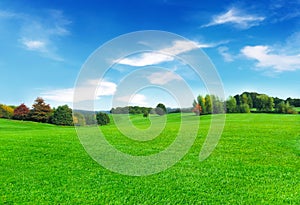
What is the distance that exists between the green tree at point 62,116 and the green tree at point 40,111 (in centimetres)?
96

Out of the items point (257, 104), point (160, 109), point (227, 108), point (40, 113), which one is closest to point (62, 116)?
point (40, 113)

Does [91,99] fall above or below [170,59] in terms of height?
below

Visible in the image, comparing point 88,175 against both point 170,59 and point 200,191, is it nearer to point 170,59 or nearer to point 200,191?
point 200,191

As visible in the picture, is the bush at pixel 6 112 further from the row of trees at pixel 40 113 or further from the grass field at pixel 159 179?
the grass field at pixel 159 179

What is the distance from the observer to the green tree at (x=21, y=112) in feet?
129

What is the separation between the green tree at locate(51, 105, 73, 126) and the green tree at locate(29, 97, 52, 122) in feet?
3.15

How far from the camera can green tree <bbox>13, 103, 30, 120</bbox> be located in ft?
129

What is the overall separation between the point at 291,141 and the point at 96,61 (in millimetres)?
10865

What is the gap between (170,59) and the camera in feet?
28.6

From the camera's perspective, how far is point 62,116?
125 feet

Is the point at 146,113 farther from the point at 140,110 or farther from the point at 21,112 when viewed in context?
the point at 21,112

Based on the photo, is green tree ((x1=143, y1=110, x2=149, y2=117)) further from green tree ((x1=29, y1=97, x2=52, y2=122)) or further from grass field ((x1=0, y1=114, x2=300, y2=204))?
green tree ((x1=29, y1=97, x2=52, y2=122))

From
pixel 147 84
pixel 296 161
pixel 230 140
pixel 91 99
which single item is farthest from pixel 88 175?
pixel 230 140

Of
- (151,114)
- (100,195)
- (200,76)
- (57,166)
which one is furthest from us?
(151,114)
